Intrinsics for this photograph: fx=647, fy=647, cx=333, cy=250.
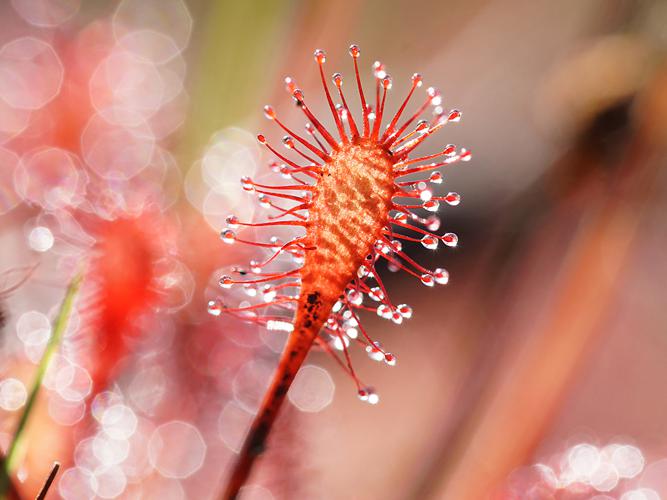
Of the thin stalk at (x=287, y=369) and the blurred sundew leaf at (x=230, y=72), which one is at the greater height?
the blurred sundew leaf at (x=230, y=72)

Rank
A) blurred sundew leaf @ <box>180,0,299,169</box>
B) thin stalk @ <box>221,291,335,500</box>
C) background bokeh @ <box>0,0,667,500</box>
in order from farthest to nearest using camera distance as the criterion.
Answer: blurred sundew leaf @ <box>180,0,299,169</box>
background bokeh @ <box>0,0,667,500</box>
thin stalk @ <box>221,291,335,500</box>

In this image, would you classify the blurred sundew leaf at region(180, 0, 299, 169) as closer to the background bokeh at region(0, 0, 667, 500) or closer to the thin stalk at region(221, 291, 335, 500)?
the background bokeh at region(0, 0, 667, 500)

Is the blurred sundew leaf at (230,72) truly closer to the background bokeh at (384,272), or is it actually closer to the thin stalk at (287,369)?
the background bokeh at (384,272)

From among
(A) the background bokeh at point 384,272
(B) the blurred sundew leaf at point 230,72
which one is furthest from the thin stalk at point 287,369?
(B) the blurred sundew leaf at point 230,72

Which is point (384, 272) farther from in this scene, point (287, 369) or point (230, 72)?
point (287, 369)

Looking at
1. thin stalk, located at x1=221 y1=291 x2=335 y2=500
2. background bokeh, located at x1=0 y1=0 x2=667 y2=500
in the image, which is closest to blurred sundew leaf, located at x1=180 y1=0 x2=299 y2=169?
background bokeh, located at x1=0 y1=0 x2=667 y2=500

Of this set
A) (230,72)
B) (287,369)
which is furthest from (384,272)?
(287,369)

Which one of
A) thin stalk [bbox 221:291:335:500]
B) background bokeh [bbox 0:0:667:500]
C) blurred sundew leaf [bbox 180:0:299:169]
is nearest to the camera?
thin stalk [bbox 221:291:335:500]
